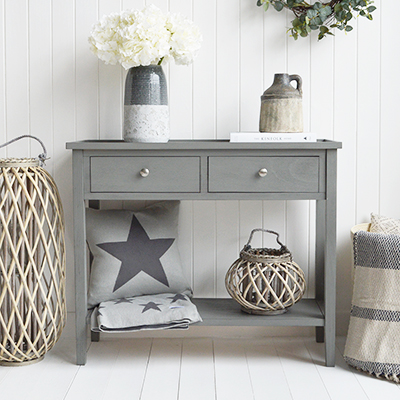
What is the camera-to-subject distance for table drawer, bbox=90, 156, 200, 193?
1.92 metres

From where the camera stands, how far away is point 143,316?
6.42ft

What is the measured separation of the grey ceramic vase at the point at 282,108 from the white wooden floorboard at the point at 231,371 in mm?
882

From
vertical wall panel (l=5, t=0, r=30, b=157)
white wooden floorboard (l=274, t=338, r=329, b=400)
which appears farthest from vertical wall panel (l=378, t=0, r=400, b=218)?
vertical wall panel (l=5, t=0, r=30, b=157)

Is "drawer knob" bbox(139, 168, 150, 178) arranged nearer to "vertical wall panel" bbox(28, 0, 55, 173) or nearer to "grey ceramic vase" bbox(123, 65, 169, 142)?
"grey ceramic vase" bbox(123, 65, 169, 142)

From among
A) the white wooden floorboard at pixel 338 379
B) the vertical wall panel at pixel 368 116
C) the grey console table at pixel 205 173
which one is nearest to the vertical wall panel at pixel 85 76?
the grey console table at pixel 205 173

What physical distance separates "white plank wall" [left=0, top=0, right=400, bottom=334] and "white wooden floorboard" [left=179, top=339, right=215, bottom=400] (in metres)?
0.42

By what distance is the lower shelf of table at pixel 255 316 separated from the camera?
6.55 feet

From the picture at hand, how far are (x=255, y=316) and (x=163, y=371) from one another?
393 mm

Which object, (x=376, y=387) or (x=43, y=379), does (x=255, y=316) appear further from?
(x=43, y=379)

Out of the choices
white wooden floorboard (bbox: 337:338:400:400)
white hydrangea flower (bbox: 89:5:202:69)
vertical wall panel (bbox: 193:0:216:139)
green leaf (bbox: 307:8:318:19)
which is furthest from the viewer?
vertical wall panel (bbox: 193:0:216:139)

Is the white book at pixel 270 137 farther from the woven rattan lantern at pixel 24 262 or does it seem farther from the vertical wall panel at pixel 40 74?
the vertical wall panel at pixel 40 74

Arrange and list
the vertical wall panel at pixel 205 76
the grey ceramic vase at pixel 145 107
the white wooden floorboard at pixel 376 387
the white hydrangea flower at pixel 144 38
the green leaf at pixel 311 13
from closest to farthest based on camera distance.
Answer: the white wooden floorboard at pixel 376 387 < the white hydrangea flower at pixel 144 38 < the grey ceramic vase at pixel 145 107 < the green leaf at pixel 311 13 < the vertical wall panel at pixel 205 76

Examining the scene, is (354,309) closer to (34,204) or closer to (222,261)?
(222,261)

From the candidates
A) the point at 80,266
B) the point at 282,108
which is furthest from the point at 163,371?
the point at 282,108
